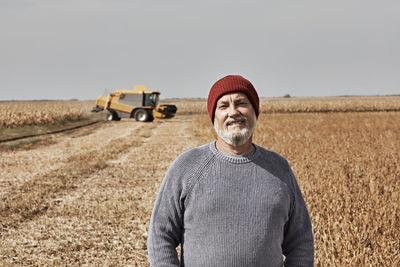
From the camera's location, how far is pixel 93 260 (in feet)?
15.2

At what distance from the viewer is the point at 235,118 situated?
6.28 feet

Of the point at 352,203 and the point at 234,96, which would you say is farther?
the point at 352,203

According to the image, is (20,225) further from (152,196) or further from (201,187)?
(201,187)

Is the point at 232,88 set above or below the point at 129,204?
above

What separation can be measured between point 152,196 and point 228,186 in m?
5.55

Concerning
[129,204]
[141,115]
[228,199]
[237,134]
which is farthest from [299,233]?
[141,115]

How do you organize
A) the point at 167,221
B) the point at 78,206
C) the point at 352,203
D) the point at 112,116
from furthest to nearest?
the point at 112,116, the point at 78,206, the point at 352,203, the point at 167,221

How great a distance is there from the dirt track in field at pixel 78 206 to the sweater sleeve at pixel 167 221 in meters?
2.73

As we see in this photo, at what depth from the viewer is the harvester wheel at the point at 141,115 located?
91.1 feet

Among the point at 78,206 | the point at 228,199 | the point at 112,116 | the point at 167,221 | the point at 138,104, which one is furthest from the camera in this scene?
the point at 112,116

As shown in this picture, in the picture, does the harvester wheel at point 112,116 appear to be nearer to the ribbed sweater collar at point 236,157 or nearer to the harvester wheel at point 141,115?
the harvester wheel at point 141,115

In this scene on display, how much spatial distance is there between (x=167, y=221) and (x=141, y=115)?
26517mm

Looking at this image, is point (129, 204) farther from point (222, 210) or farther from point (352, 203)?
point (222, 210)

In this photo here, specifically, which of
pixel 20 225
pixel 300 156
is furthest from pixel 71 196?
pixel 300 156
